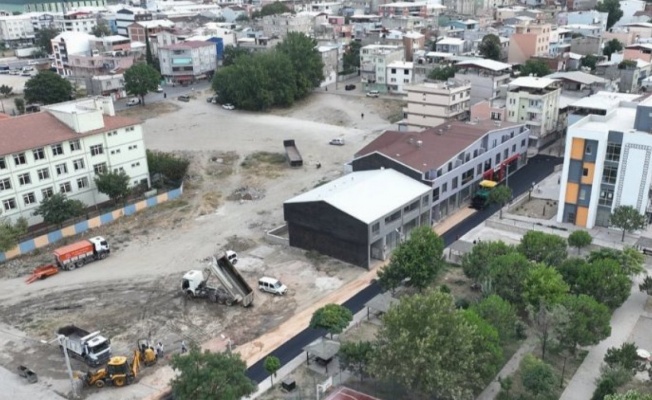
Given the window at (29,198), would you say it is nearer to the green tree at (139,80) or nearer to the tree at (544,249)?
the tree at (544,249)

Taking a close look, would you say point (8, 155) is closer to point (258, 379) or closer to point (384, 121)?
point (258, 379)

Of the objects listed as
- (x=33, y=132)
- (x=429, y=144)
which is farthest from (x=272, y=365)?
(x=33, y=132)

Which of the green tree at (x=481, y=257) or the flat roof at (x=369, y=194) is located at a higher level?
the flat roof at (x=369, y=194)

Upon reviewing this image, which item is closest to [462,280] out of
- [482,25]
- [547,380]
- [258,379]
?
[547,380]

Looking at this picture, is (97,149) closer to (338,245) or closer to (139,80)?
(338,245)

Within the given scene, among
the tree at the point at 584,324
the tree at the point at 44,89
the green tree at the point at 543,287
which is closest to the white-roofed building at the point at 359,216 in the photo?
the green tree at the point at 543,287
